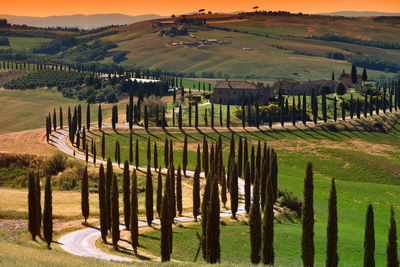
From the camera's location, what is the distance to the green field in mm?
60969

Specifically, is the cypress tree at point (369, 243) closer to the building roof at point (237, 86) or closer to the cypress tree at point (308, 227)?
the cypress tree at point (308, 227)

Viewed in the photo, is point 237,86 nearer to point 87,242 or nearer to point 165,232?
point 87,242

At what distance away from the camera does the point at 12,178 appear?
96938 mm

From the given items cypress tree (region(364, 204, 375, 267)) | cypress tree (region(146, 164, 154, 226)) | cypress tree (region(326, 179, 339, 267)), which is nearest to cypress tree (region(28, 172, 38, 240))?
cypress tree (region(146, 164, 154, 226))

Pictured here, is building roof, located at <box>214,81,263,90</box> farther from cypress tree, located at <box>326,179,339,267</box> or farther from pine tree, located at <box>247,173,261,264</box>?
cypress tree, located at <box>326,179,339,267</box>

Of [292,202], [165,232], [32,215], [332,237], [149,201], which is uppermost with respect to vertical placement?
[332,237]

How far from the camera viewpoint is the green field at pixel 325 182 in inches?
2400

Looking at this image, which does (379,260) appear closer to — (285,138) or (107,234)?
(107,234)

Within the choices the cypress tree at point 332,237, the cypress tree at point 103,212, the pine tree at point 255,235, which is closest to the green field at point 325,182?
the pine tree at point 255,235

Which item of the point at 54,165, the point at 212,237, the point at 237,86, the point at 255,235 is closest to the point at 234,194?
the point at 255,235

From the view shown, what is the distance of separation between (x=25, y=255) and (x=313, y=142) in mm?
108537

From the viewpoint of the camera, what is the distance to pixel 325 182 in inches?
4171

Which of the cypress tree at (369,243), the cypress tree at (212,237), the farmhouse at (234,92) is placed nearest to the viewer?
the cypress tree at (369,243)

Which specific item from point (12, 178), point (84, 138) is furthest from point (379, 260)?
point (84, 138)
